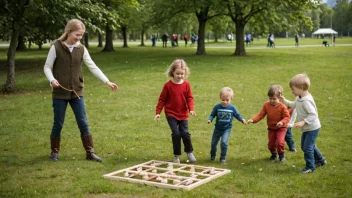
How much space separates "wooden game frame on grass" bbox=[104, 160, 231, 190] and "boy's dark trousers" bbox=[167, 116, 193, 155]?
360 millimetres

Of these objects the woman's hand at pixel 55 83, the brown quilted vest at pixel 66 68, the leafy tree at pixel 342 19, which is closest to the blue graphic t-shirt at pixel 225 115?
the brown quilted vest at pixel 66 68

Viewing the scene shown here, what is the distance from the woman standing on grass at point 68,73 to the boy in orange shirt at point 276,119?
8.76 feet

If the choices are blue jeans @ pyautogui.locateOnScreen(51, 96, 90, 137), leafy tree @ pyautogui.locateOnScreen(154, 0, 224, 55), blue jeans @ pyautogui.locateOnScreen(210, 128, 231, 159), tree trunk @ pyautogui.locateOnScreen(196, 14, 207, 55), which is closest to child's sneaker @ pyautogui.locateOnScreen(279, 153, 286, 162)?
blue jeans @ pyautogui.locateOnScreen(210, 128, 231, 159)

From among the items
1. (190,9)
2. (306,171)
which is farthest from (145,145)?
(190,9)

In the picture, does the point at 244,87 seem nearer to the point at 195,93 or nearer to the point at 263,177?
the point at 195,93

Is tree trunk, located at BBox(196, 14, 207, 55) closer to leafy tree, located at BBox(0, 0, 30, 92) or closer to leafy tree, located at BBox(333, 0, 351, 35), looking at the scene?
leafy tree, located at BBox(0, 0, 30, 92)

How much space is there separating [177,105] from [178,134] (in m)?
0.50

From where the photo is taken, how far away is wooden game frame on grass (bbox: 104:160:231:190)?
6.51 m

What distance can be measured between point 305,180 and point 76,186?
3.34m

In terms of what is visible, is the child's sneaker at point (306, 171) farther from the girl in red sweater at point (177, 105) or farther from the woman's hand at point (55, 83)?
the woman's hand at point (55, 83)

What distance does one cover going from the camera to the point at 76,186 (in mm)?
6547

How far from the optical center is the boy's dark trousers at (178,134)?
793 cm

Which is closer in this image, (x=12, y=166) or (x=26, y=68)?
(x=12, y=166)

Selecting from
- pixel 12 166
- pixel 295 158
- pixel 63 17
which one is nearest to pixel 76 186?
pixel 12 166
